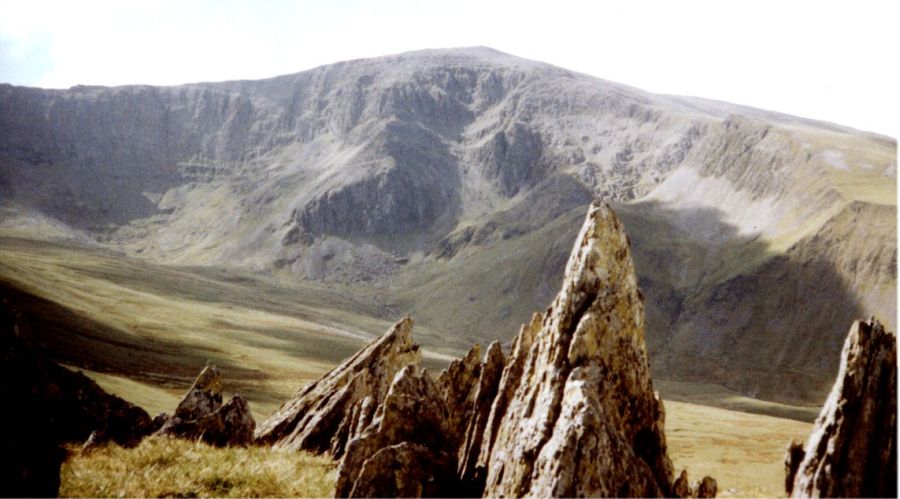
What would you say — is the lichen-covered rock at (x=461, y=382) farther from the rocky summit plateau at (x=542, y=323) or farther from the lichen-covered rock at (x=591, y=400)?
the lichen-covered rock at (x=591, y=400)

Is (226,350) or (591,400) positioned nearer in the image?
(591,400)

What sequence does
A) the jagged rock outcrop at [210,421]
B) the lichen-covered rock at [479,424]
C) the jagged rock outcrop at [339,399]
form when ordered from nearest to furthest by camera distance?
the lichen-covered rock at [479,424], the jagged rock outcrop at [210,421], the jagged rock outcrop at [339,399]

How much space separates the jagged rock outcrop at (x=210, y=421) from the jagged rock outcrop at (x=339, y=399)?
1.60 m

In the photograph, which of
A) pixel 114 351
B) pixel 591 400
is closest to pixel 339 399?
pixel 591 400

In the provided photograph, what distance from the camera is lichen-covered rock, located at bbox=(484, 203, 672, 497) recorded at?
7.81 m

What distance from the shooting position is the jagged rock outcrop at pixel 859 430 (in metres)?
8.36

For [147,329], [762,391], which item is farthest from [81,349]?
[762,391]

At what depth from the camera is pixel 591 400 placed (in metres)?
8.15

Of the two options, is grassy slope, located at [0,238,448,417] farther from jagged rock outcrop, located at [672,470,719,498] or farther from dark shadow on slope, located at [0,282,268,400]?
jagged rock outcrop, located at [672,470,719,498]

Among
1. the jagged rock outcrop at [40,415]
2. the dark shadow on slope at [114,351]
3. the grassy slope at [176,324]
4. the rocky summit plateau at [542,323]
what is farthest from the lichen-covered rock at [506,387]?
the dark shadow on slope at [114,351]

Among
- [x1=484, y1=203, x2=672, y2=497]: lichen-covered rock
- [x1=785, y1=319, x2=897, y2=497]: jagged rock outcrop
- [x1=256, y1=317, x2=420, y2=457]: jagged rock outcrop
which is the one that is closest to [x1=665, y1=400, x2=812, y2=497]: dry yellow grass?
[x1=256, y1=317, x2=420, y2=457]: jagged rock outcrop

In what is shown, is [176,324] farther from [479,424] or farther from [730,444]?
[479,424]

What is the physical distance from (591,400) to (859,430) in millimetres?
3609

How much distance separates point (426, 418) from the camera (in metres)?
10.5
